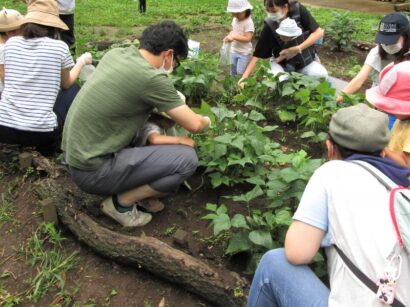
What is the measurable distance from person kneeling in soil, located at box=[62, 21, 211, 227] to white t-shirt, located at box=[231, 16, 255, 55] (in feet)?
9.12

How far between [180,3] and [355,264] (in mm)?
9988

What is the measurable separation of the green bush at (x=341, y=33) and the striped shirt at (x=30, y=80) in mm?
4746

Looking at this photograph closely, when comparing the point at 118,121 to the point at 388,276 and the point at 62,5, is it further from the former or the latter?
the point at 62,5

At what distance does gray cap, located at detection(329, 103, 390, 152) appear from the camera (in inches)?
67.5

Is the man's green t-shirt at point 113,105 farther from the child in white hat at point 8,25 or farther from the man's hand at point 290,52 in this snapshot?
the man's hand at point 290,52

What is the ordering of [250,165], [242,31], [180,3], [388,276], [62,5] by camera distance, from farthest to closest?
1. [180,3]
2. [62,5]
3. [242,31]
4. [250,165]
5. [388,276]

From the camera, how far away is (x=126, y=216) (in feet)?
9.46

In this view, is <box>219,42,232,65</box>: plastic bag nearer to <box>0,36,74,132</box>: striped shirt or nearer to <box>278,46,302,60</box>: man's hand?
<box>278,46,302,60</box>: man's hand

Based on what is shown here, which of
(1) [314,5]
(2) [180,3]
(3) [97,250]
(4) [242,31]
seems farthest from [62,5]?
(1) [314,5]

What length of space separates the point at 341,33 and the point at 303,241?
19.1 feet

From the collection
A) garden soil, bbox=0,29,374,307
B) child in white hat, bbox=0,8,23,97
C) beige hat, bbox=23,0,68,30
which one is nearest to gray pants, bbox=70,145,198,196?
garden soil, bbox=0,29,374,307

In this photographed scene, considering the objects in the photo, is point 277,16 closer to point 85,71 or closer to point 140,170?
point 85,71

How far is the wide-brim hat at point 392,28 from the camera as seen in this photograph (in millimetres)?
3432

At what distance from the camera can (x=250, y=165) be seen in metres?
3.16
